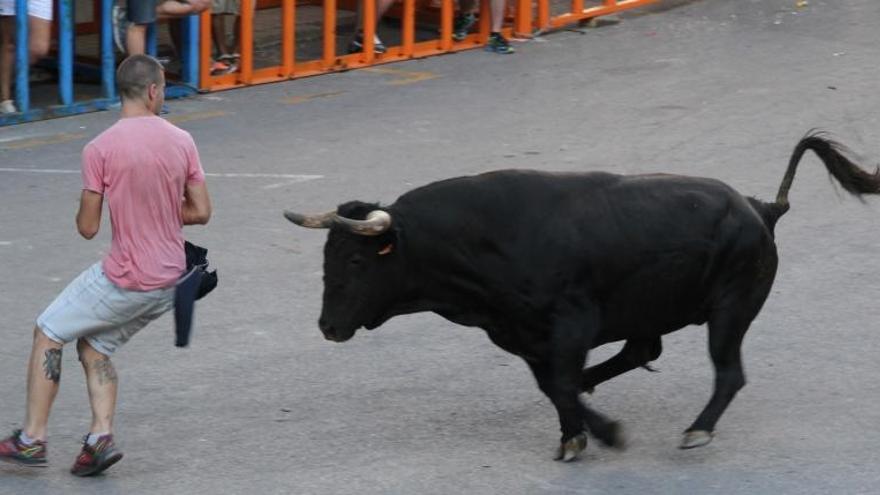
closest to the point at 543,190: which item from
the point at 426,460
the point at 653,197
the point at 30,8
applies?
the point at 653,197

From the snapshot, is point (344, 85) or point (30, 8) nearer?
point (30, 8)

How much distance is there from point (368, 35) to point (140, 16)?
2686 mm

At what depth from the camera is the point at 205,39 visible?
13062mm

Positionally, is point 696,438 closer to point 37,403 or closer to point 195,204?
point 195,204

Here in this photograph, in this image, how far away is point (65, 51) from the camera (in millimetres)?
12156

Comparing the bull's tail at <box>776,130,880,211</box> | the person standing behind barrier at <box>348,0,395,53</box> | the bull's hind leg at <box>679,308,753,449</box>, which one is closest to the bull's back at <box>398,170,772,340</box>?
the bull's hind leg at <box>679,308,753,449</box>

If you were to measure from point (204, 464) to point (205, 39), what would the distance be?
7.29 meters

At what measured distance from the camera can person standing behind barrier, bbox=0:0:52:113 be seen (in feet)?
38.5

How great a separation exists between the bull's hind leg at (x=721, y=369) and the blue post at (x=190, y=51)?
7.32 meters

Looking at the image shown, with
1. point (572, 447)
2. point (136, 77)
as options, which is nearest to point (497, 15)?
point (572, 447)

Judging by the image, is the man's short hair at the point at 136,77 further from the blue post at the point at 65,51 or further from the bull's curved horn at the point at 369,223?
the blue post at the point at 65,51

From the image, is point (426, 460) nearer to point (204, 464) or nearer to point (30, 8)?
point (204, 464)

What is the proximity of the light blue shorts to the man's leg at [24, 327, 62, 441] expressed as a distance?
0.15 feet

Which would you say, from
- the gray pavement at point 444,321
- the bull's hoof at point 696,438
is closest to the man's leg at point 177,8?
the gray pavement at point 444,321
